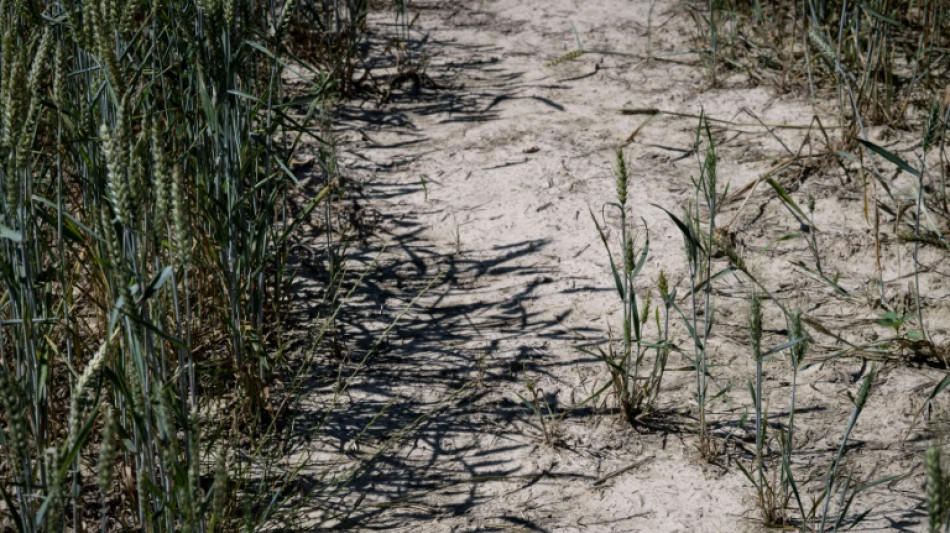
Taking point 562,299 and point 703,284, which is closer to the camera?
point 703,284

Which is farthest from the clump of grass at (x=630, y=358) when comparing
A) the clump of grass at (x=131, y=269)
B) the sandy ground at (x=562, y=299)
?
the clump of grass at (x=131, y=269)

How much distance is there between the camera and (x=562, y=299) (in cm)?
264

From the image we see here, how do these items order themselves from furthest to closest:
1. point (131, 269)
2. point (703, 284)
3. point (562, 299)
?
point (562, 299)
point (703, 284)
point (131, 269)

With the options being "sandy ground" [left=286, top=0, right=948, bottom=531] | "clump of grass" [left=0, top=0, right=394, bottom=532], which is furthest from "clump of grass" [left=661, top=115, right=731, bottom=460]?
"clump of grass" [left=0, top=0, right=394, bottom=532]

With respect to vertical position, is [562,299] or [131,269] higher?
[131,269]

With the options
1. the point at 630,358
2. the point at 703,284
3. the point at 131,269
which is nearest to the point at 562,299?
the point at 630,358

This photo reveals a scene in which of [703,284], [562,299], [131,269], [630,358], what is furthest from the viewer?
[562,299]

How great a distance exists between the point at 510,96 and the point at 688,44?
778 mm

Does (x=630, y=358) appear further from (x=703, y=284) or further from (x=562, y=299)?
(x=562, y=299)

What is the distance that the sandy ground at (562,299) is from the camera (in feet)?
6.72

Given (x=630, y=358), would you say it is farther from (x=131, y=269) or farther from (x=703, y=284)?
(x=131, y=269)

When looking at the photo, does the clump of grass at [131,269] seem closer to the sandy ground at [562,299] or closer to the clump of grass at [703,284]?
the sandy ground at [562,299]

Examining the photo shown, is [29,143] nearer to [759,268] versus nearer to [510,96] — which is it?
[759,268]

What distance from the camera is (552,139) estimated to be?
327cm
